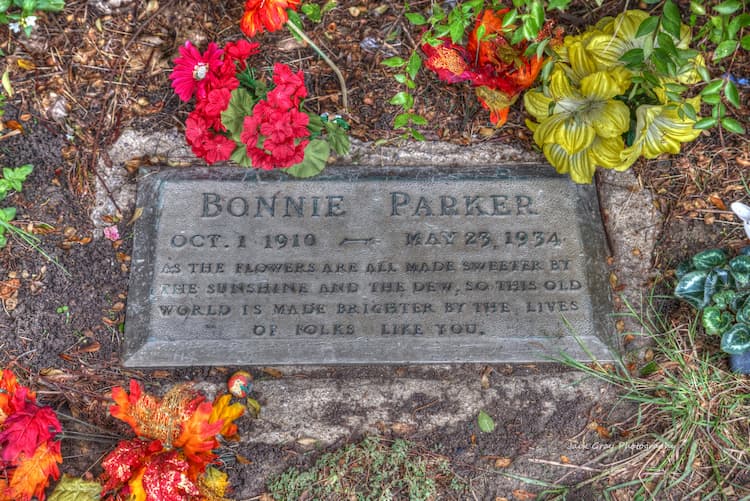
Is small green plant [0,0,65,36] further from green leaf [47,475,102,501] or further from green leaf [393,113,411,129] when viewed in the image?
green leaf [47,475,102,501]

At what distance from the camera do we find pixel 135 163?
2352 millimetres

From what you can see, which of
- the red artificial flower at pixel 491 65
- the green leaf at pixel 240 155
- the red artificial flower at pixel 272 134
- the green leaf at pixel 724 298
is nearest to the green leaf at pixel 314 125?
the red artificial flower at pixel 272 134

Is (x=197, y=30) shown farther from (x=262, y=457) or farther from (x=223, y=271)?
(x=262, y=457)

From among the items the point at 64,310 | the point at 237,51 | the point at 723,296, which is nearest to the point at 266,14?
the point at 237,51

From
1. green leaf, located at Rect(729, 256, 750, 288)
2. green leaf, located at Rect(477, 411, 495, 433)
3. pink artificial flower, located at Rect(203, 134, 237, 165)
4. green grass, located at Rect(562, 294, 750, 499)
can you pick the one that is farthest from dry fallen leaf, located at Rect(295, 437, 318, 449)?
green leaf, located at Rect(729, 256, 750, 288)

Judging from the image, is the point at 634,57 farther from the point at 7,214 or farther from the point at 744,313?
the point at 7,214

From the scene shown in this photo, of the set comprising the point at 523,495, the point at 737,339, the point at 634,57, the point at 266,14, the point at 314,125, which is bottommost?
the point at 523,495

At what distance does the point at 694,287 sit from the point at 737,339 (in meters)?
0.23

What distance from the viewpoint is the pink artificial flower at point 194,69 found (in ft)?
7.02

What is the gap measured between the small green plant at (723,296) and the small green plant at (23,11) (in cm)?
278

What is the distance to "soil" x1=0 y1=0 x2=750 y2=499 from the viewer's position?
7.14ft

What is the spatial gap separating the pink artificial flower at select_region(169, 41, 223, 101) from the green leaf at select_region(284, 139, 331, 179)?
1.42ft

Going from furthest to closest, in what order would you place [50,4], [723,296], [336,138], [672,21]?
[50,4] < [336,138] < [723,296] < [672,21]

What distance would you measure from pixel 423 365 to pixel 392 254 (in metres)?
0.45
